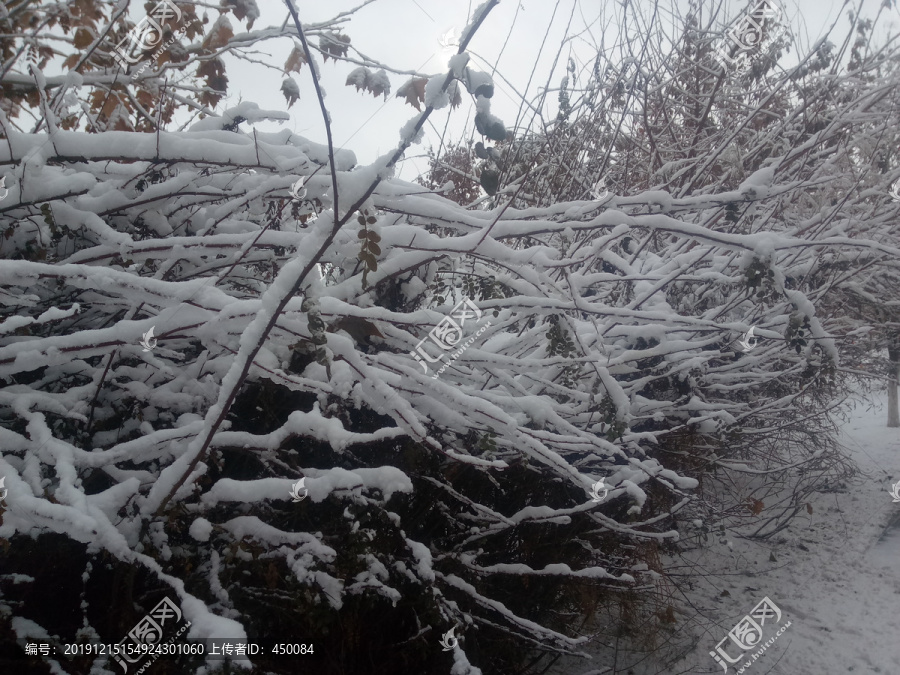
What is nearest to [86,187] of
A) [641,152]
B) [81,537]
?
[81,537]

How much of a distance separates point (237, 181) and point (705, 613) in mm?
4187

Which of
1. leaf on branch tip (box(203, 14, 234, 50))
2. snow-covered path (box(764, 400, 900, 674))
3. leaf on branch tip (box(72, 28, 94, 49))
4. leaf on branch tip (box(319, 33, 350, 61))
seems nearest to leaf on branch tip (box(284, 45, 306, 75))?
leaf on branch tip (box(319, 33, 350, 61))

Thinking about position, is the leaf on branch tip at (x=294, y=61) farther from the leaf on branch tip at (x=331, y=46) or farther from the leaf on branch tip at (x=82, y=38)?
the leaf on branch tip at (x=82, y=38)

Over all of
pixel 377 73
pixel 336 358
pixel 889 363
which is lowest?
pixel 336 358

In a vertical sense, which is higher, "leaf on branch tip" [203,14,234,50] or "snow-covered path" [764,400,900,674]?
"leaf on branch tip" [203,14,234,50]

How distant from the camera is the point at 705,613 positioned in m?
3.86

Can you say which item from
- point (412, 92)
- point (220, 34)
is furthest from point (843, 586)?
point (220, 34)

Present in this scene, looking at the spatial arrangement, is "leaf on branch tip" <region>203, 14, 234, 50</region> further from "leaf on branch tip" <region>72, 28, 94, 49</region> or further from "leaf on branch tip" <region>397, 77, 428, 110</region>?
"leaf on branch tip" <region>397, 77, 428, 110</region>

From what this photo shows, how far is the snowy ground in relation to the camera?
3.31 metres

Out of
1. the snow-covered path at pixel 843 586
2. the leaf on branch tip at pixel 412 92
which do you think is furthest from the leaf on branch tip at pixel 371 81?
the snow-covered path at pixel 843 586

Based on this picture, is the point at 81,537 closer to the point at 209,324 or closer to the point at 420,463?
the point at 209,324

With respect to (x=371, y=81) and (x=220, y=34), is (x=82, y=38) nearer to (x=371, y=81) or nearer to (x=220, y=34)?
(x=220, y=34)

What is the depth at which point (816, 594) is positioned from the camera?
4.29 metres

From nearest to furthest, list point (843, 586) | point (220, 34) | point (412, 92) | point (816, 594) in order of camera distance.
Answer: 1. point (412, 92)
2. point (220, 34)
3. point (816, 594)
4. point (843, 586)
